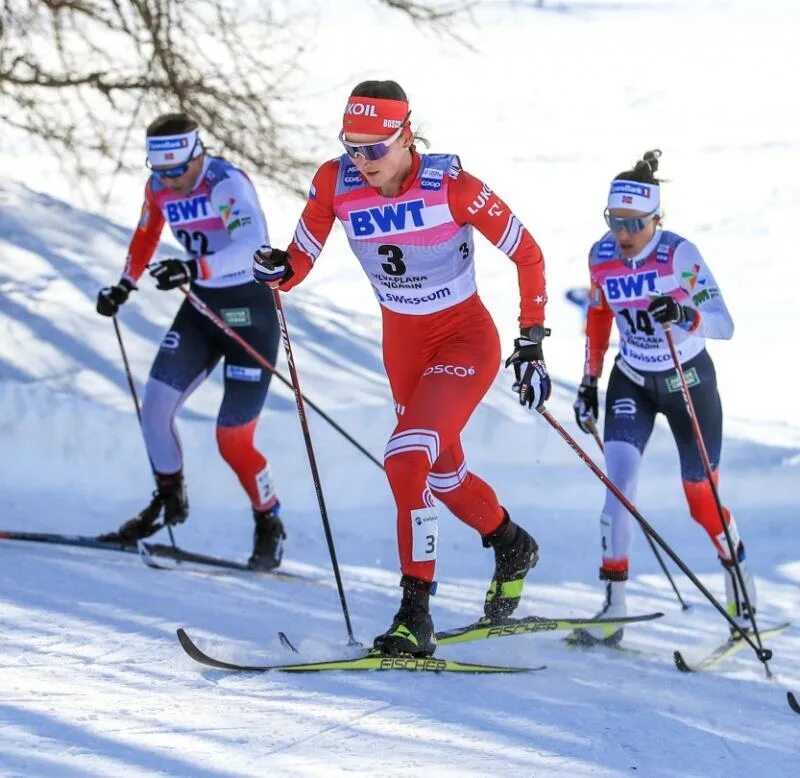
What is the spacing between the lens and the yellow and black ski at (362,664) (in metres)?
4.27

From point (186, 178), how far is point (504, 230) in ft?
7.41

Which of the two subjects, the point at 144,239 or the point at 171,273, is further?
the point at 144,239

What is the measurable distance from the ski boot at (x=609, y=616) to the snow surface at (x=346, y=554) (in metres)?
0.17

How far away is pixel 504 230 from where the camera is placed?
15.4 ft

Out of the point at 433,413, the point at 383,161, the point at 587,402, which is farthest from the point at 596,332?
the point at 383,161

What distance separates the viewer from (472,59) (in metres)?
31.6

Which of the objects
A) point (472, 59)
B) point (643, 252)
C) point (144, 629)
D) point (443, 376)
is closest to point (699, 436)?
point (643, 252)

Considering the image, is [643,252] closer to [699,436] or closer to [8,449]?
[699,436]

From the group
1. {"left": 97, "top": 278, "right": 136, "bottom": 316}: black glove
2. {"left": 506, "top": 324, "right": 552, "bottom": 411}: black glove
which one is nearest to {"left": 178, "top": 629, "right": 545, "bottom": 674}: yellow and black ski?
{"left": 506, "top": 324, "right": 552, "bottom": 411}: black glove

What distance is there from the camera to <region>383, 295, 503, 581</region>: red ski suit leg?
4508 millimetres

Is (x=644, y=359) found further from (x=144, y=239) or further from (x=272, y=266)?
(x=144, y=239)

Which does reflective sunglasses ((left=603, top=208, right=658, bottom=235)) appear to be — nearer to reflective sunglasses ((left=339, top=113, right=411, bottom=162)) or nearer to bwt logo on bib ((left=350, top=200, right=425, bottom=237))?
bwt logo on bib ((left=350, top=200, right=425, bottom=237))

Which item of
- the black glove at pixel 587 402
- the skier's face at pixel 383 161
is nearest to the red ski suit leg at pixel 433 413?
the skier's face at pixel 383 161

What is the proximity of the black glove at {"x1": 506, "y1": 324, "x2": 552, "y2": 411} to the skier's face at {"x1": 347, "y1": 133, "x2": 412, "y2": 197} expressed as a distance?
0.75 m
